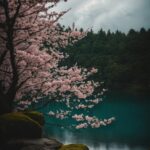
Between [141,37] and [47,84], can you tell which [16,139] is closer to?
[47,84]

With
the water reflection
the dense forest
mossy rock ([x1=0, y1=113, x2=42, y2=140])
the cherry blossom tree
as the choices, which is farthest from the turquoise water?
mossy rock ([x1=0, y1=113, x2=42, y2=140])

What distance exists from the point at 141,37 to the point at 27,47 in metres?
99.3

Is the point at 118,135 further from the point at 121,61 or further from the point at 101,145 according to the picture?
the point at 121,61

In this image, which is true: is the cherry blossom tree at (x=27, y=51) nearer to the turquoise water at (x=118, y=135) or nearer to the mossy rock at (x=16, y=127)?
the mossy rock at (x=16, y=127)

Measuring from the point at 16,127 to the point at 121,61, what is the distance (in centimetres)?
10466

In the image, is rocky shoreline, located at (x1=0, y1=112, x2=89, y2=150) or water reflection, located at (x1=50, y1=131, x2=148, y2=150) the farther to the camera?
water reflection, located at (x1=50, y1=131, x2=148, y2=150)

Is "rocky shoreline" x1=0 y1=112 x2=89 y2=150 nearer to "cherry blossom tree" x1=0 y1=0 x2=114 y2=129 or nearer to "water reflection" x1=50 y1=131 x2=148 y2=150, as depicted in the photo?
"cherry blossom tree" x1=0 y1=0 x2=114 y2=129

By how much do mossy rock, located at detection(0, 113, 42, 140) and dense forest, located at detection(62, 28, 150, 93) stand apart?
290 ft

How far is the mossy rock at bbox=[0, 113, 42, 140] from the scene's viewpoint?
14281 millimetres

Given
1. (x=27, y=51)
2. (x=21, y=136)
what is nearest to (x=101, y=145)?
(x=27, y=51)

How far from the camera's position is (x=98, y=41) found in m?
146

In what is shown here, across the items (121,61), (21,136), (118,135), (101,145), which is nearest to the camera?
(21,136)

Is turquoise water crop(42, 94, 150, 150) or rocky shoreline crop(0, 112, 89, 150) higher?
rocky shoreline crop(0, 112, 89, 150)

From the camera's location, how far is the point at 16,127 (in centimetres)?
1450
